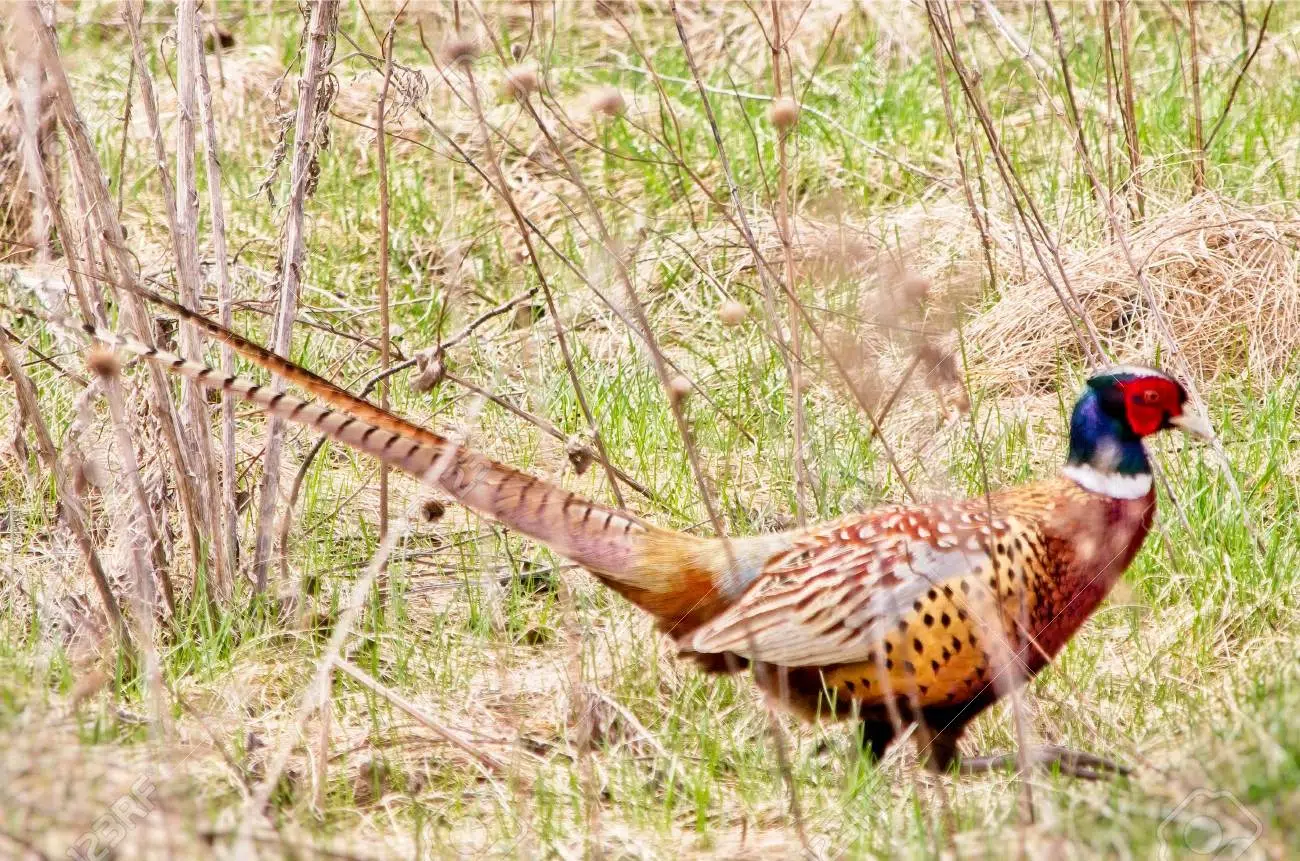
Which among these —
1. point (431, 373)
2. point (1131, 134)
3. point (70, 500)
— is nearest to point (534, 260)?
point (431, 373)

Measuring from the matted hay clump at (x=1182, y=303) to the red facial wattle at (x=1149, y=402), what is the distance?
146cm

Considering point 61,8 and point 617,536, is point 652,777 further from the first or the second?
point 61,8

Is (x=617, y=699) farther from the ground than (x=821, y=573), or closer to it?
closer to it

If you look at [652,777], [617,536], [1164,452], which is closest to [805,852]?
[652,777]

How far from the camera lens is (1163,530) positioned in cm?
370

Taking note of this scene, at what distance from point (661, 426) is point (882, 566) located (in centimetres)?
141

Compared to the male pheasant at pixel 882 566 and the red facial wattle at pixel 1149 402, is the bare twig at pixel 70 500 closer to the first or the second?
the male pheasant at pixel 882 566

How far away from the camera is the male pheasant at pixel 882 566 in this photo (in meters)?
3.13

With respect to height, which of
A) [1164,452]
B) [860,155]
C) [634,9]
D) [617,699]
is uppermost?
[634,9]

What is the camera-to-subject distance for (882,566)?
3205mm

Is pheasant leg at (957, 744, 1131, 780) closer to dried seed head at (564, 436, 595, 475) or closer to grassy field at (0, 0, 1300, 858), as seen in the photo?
grassy field at (0, 0, 1300, 858)

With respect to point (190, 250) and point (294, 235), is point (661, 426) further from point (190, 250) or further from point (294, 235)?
point (190, 250)

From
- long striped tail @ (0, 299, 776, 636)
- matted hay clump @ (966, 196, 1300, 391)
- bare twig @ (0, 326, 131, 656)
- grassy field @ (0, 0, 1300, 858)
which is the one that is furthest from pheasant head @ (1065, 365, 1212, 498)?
bare twig @ (0, 326, 131, 656)

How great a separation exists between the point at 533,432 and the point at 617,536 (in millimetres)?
1367
